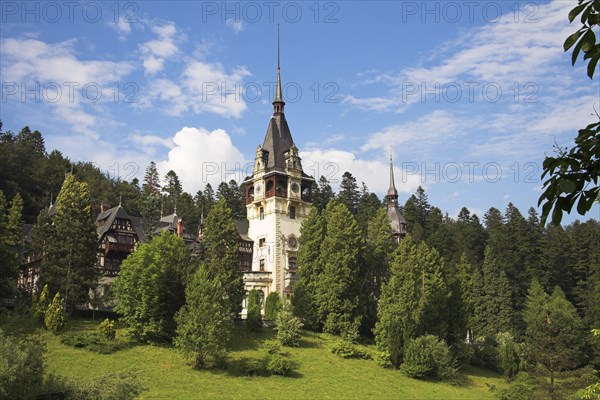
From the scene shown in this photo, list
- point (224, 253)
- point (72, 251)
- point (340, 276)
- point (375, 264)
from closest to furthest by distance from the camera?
point (72, 251) < point (224, 253) < point (340, 276) < point (375, 264)

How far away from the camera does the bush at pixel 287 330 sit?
50125 mm

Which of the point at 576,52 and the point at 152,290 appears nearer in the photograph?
the point at 576,52

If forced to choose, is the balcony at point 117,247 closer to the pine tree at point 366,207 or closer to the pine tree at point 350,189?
the pine tree at point 366,207

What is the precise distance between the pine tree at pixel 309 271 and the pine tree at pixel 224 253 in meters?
7.43

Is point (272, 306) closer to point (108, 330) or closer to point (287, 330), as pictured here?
point (287, 330)

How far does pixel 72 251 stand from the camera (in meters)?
49.9

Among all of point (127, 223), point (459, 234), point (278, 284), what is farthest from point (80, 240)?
point (459, 234)

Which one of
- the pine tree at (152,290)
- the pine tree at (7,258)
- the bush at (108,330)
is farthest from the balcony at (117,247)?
the bush at (108,330)

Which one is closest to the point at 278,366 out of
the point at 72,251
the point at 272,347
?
the point at 272,347

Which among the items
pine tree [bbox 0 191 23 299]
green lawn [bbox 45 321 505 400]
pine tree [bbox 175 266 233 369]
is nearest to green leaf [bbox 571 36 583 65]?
green lawn [bbox 45 321 505 400]

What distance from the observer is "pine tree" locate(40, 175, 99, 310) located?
48719 millimetres

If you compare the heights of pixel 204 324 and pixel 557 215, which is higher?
pixel 557 215

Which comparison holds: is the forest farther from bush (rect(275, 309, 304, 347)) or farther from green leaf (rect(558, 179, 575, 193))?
green leaf (rect(558, 179, 575, 193))

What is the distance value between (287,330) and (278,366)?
772cm
